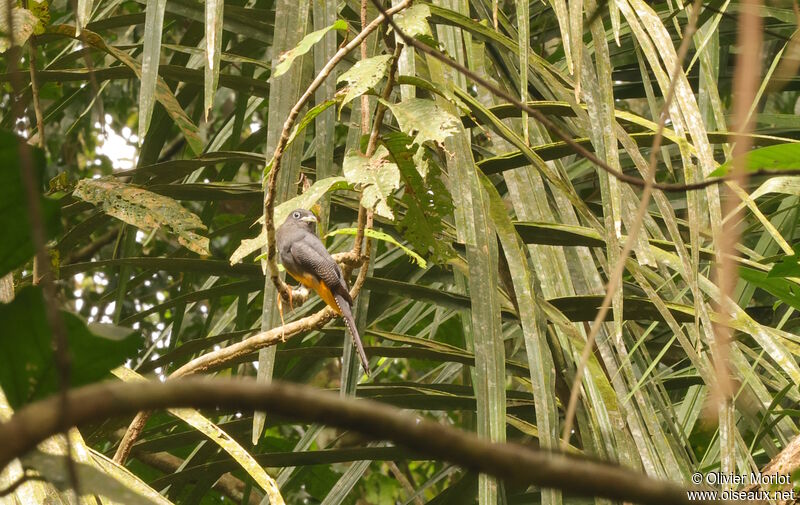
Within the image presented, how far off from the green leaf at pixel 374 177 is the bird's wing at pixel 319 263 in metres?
0.59

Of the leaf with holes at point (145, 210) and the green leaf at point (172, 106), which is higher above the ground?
the green leaf at point (172, 106)

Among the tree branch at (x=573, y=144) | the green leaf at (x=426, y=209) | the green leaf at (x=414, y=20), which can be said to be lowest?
the green leaf at (x=426, y=209)

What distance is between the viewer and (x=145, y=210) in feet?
7.58

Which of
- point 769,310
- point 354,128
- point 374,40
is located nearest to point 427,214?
point 354,128

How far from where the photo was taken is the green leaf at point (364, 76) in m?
1.67

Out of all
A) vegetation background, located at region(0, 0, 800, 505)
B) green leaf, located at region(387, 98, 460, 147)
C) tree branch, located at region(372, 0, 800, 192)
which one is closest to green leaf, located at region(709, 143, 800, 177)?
vegetation background, located at region(0, 0, 800, 505)

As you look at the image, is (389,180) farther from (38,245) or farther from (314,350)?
(38,245)

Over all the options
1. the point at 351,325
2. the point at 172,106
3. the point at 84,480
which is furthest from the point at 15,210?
the point at 172,106

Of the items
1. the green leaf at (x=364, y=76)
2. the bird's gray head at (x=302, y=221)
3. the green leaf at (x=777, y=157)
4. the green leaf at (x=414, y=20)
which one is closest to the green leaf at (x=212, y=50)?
the green leaf at (x=364, y=76)

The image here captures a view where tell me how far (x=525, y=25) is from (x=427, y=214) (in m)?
0.47

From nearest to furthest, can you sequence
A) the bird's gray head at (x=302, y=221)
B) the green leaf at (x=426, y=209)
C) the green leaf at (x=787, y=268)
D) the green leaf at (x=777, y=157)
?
the green leaf at (x=777, y=157) → the green leaf at (x=787, y=268) → the green leaf at (x=426, y=209) → the bird's gray head at (x=302, y=221)

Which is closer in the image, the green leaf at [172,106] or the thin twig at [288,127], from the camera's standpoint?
Answer: the thin twig at [288,127]

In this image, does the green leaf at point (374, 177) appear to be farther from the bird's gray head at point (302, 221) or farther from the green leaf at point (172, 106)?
the bird's gray head at point (302, 221)

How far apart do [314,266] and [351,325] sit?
0.50 meters
